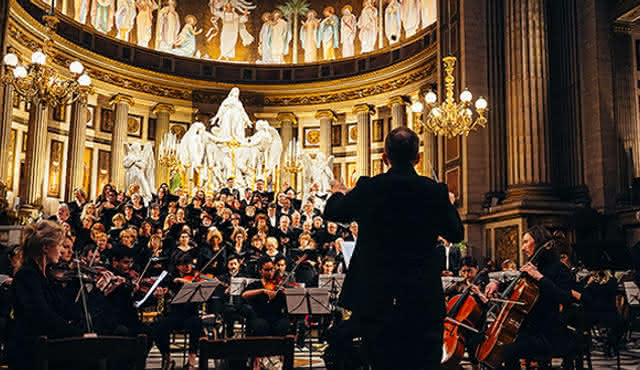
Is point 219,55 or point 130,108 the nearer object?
point 130,108

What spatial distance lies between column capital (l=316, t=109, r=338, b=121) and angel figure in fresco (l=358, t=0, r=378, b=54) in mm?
2934

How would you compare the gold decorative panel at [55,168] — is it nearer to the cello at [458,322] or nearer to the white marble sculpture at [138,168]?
the white marble sculpture at [138,168]

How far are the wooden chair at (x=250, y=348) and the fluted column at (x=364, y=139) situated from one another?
20446 mm

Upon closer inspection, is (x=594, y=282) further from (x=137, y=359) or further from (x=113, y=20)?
(x=113, y=20)

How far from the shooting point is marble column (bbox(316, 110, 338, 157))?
2579 cm

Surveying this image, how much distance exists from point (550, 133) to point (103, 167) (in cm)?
1713

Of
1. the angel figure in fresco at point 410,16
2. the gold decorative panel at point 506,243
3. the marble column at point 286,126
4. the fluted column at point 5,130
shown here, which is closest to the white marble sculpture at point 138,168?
the fluted column at point 5,130

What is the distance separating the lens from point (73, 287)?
5484 mm

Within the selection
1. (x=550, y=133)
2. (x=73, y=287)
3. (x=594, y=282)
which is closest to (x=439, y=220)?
(x=73, y=287)

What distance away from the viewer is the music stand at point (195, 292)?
648 cm

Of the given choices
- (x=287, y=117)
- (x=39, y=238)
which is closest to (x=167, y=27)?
(x=287, y=117)

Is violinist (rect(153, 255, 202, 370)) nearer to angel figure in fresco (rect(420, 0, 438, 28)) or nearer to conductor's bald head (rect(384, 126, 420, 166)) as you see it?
conductor's bald head (rect(384, 126, 420, 166))

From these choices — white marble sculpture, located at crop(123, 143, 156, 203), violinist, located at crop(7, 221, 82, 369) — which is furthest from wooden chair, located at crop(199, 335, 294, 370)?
white marble sculpture, located at crop(123, 143, 156, 203)

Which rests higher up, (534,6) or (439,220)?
(534,6)
